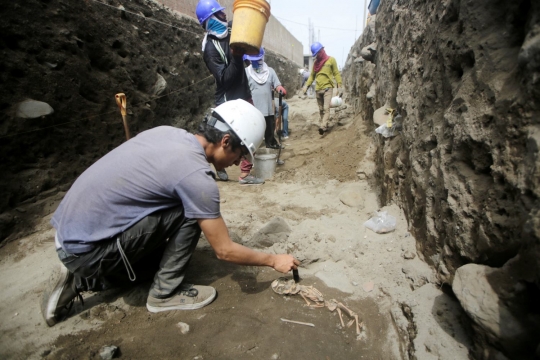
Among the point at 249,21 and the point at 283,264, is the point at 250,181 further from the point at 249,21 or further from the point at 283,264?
the point at 283,264

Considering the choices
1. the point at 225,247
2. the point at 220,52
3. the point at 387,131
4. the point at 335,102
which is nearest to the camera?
the point at 225,247

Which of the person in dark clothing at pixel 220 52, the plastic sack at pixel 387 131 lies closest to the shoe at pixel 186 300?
the plastic sack at pixel 387 131

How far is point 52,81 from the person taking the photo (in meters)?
3.00

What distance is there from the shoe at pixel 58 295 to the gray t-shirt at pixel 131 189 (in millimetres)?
300

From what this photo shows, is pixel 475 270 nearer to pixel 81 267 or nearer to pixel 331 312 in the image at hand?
pixel 331 312

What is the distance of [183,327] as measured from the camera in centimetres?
175

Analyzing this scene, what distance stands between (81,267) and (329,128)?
6.14m

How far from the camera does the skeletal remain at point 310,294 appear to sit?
1814 millimetres

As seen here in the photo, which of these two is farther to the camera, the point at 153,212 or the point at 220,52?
the point at 220,52

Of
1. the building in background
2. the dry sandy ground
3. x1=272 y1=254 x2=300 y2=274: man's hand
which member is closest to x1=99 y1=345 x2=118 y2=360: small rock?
the dry sandy ground

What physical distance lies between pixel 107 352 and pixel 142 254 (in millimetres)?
533

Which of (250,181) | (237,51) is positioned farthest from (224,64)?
(250,181)

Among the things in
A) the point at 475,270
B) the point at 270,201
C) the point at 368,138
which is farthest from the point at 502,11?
the point at 368,138

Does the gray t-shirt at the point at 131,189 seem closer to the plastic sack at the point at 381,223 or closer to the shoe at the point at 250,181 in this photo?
the plastic sack at the point at 381,223
